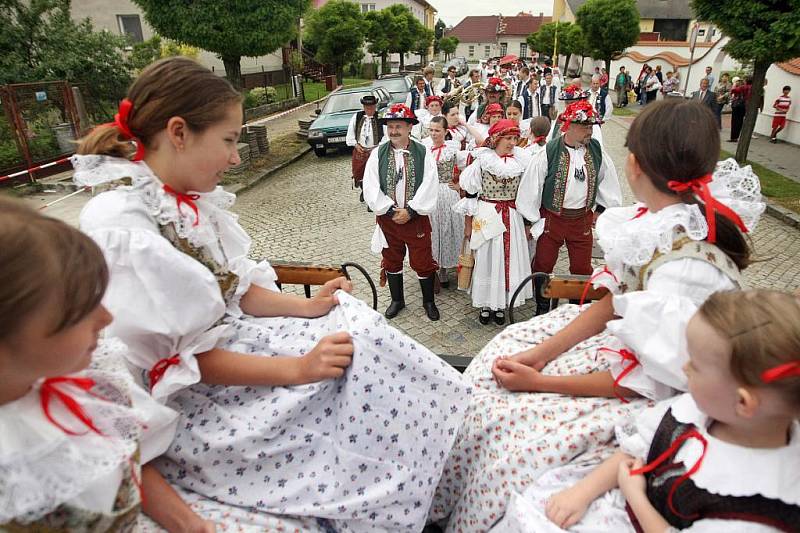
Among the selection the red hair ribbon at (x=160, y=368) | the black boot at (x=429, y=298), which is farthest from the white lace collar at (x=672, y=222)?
the black boot at (x=429, y=298)

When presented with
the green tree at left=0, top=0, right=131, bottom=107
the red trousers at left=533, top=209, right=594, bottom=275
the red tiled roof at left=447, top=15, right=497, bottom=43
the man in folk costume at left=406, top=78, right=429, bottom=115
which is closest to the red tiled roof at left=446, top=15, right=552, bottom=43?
the red tiled roof at left=447, top=15, right=497, bottom=43

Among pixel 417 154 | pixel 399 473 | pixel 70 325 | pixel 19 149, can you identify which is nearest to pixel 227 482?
pixel 399 473

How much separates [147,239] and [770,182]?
10427 mm

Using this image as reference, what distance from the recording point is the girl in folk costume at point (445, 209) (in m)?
5.30

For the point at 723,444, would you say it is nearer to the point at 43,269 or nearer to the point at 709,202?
the point at 709,202

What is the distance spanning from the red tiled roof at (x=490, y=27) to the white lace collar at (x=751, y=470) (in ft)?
279

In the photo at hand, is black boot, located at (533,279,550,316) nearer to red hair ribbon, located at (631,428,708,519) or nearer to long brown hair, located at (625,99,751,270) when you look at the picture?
long brown hair, located at (625,99,751,270)

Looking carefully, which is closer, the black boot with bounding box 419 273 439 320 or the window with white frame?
the black boot with bounding box 419 273 439 320

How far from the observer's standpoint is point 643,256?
146cm

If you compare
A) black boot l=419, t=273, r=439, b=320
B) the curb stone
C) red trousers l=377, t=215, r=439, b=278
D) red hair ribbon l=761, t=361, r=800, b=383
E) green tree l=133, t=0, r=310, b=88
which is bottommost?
black boot l=419, t=273, r=439, b=320

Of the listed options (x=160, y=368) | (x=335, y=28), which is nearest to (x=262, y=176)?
(x=160, y=368)

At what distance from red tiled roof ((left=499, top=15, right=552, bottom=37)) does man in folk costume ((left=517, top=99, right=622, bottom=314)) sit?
3243 inches

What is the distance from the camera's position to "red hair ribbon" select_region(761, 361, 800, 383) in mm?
872

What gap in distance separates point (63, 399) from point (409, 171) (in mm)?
3676
